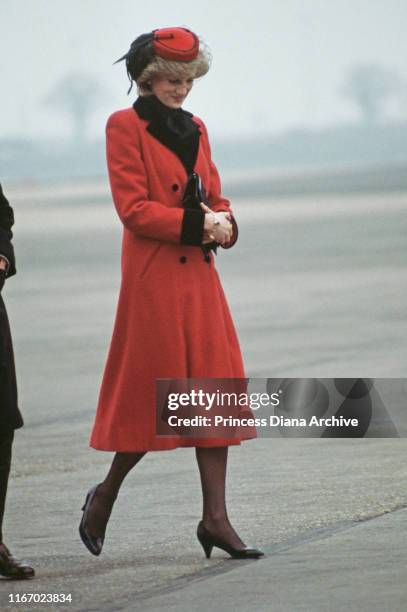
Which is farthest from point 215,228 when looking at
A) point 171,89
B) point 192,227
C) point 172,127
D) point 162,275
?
point 171,89

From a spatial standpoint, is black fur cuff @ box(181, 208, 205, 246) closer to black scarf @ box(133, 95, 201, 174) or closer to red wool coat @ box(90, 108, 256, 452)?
red wool coat @ box(90, 108, 256, 452)

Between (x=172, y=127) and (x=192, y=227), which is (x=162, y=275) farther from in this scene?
(x=172, y=127)

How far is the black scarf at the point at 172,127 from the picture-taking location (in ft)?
22.5

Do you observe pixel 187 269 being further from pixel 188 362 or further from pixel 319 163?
pixel 319 163

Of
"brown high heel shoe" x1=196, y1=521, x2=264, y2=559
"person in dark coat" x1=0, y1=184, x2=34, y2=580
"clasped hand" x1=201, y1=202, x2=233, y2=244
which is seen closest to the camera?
"person in dark coat" x1=0, y1=184, x2=34, y2=580

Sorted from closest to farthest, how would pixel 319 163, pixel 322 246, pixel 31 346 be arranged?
pixel 31 346, pixel 322 246, pixel 319 163

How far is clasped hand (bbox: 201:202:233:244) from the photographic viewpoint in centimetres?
681

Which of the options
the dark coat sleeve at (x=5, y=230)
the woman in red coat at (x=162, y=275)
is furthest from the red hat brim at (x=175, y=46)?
the dark coat sleeve at (x=5, y=230)

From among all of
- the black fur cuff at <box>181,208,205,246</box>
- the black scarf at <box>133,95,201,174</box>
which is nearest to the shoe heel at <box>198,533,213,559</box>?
the black fur cuff at <box>181,208,205,246</box>

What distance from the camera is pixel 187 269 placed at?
686 cm

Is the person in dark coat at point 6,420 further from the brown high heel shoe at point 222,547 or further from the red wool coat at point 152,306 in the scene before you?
the brown high heel shoe at point 222,547

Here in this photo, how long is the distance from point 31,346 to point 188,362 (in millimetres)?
9203

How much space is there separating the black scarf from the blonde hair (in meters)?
0.08

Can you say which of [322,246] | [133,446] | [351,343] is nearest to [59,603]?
[133,446]
